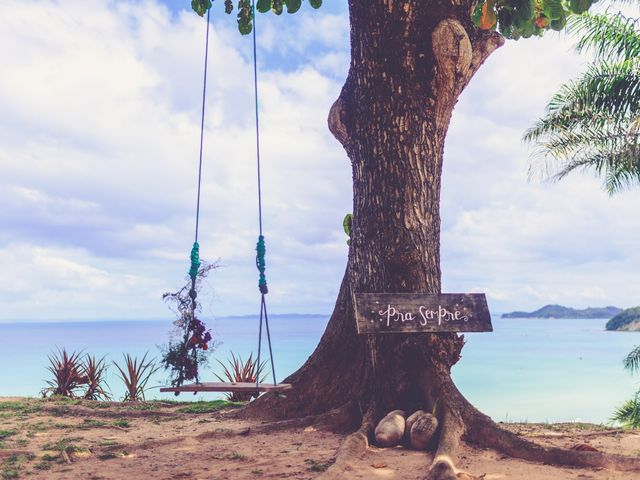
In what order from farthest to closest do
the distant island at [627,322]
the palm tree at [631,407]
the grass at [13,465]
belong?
the distant island at [627,322]
the palm tree at [631,407]
the grass at [13,465]

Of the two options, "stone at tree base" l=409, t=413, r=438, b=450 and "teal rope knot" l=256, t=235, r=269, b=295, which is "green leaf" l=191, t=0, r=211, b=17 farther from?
"stone at tree base" l=409, t=413, r=438, b=450

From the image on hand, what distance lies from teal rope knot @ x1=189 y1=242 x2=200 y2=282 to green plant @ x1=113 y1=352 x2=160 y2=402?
440cm

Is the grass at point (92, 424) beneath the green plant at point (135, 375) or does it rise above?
beneath

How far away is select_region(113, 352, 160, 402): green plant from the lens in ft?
29.3

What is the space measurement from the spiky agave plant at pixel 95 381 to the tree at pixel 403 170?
15.4 feet

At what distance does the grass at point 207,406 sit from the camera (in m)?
7.26

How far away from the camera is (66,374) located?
9266 mm

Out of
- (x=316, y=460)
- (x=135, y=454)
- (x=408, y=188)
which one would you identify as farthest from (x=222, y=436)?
(x=408, y=188)

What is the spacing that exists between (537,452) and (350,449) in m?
1.33

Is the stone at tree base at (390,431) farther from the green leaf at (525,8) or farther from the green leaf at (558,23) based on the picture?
the green leaf at (558,23)

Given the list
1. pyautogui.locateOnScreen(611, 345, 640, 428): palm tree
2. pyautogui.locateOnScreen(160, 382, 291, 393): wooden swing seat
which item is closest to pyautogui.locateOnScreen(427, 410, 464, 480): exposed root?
pyautogui.locateOnScreen(160, 382, 291, 393): wooden swing seat

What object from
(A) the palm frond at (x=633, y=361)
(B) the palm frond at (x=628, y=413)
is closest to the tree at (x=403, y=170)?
(B) the palm frond at (x=628, y=413)

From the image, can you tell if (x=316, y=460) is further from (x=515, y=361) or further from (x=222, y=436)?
(x=515, y=361)

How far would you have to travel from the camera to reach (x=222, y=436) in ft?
17.9
